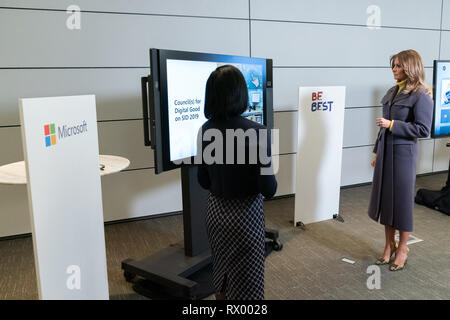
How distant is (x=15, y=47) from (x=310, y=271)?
9.59 ft

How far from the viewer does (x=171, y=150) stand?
229cm

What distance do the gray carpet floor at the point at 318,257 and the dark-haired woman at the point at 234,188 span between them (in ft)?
2.31

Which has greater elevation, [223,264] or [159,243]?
[223,264]

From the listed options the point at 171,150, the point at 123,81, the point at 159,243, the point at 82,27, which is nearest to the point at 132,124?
the point at 123,81

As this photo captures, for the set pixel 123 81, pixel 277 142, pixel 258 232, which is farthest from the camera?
pixel 277 142

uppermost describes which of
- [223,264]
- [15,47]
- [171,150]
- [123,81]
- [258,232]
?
[15,47]

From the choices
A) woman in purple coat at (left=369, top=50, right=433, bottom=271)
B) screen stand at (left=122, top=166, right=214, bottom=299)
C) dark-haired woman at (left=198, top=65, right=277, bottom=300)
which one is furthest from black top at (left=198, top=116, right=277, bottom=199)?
woman in purple coat at (left=369, top=50, right=433, bottom=271)

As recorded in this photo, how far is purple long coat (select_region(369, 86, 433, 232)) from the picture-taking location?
8.17 feet

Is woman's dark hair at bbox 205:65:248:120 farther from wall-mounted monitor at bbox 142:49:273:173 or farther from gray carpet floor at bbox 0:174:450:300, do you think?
gray carpet floor at bbox 0:174:450:300

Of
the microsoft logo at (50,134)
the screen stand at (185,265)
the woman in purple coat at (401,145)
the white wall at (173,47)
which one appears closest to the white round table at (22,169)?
the microsoft logo at (50,134)

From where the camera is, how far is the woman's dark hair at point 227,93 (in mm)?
1602

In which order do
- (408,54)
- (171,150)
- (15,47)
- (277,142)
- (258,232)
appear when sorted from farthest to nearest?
(277,142)
(15,47)
(408,54)
(171,150)
(258,232)

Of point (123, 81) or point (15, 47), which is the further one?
point (123, 81)

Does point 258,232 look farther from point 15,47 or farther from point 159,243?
point 15,47
